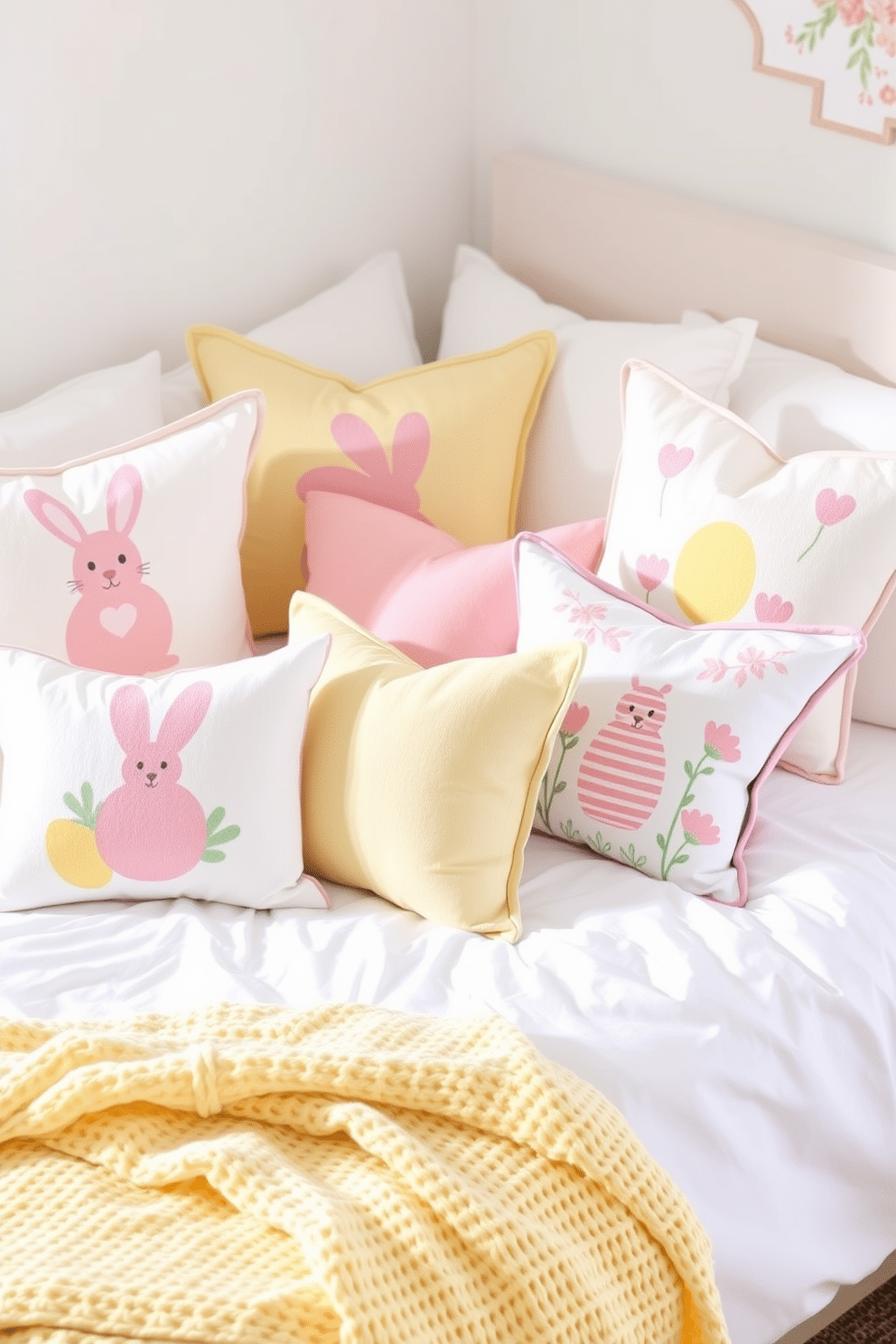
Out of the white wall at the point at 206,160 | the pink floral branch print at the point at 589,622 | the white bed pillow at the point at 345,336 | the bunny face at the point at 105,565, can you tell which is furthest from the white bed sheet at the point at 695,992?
the white wall at the point at 206,160

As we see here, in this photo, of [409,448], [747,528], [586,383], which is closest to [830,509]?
[747,528]

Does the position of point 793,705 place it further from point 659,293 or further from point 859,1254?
point 659,293

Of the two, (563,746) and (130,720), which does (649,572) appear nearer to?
(563,746)

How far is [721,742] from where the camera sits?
4.49ft

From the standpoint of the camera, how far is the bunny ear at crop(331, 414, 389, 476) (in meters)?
1.75

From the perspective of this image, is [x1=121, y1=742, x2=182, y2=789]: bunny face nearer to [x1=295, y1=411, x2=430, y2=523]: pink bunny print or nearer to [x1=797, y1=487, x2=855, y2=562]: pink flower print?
[x1=295, y1=411, x2=430, y2=523]: pink bunny print

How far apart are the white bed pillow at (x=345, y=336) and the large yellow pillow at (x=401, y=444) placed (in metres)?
0.10

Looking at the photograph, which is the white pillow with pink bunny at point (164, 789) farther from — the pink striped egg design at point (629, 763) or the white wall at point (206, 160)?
the white wall at point (206, 160)

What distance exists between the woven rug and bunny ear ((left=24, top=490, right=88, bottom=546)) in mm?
1155

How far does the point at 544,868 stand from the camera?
147 cm

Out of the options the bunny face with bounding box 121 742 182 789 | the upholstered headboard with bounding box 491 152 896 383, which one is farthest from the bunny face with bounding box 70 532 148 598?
the upholstered headboard with bounding box 491 152 896 383

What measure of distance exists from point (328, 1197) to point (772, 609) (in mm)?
756

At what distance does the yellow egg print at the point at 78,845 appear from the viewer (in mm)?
1381

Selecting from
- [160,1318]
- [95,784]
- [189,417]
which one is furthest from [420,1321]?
[189,417]
